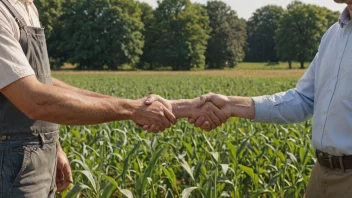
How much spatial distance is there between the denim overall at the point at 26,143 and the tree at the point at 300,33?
3232 inches

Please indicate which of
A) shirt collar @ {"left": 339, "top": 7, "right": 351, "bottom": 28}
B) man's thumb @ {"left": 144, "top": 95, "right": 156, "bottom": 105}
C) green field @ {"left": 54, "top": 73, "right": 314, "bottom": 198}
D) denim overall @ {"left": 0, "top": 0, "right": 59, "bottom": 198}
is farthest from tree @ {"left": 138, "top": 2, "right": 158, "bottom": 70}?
denim overall @ {"left": 0, "top": 0, "right": 59, "bottom": 198}

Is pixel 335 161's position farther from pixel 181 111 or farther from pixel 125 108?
pixel 181 111

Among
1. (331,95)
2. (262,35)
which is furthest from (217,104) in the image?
(262,35)

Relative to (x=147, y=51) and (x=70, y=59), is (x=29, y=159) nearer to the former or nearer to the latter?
(x=70, y=59)

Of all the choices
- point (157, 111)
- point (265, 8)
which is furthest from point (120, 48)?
point (157, 111)

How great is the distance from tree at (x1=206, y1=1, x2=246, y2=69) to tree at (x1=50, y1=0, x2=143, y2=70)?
1457cm

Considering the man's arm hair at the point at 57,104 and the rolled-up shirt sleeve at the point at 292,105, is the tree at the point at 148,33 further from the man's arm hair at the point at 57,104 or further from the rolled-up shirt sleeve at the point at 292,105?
the man's arm hair at the point at 57,104

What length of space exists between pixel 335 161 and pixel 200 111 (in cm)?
165

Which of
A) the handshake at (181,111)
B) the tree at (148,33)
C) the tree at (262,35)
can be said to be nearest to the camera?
the handshake at (181,111)

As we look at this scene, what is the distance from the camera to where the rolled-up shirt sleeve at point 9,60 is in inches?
103

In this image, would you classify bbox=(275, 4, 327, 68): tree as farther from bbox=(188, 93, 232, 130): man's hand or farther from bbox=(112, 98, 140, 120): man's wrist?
bbox=(112, 98, 140, 120): man's wrist

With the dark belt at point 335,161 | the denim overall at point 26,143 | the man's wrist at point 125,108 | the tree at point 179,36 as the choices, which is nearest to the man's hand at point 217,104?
the man's wrist at point 125,108

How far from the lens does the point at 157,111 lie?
4.03 meters

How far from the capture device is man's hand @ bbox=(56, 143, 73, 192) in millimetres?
3520
